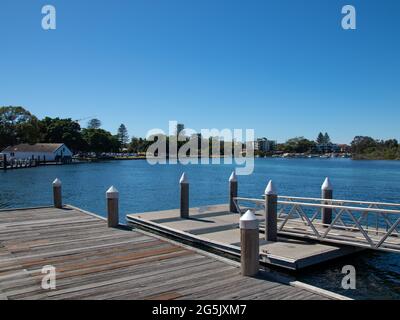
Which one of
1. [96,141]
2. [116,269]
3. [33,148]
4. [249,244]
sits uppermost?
[96,141]

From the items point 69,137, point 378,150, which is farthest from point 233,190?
point 378,150

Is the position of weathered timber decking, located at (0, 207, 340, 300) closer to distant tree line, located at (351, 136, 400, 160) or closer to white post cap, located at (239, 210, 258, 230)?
white post cap, located at (239, 210, 258, 230)

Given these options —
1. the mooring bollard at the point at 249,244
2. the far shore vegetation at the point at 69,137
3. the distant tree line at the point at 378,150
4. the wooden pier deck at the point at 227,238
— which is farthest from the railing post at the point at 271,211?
the distant tree line at the point at 378,150

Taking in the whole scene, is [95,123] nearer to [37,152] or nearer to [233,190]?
[37,152]

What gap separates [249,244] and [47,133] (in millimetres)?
123117

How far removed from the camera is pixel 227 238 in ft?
39.0

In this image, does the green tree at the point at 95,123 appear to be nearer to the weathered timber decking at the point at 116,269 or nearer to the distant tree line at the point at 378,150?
the distant tree line at the point at 378,150

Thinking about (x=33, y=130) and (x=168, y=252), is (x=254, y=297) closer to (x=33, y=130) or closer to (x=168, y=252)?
(x=168, y=252)

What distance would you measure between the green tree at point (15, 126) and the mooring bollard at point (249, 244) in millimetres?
101949

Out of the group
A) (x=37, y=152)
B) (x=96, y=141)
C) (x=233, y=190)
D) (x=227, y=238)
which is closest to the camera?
(x=227, y=238)

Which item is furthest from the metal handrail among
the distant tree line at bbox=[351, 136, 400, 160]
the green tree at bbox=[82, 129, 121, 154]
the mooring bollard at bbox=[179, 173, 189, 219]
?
the distant tree line at bbox=[351, 136, 400, 160]

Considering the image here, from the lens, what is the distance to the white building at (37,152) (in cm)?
10519
